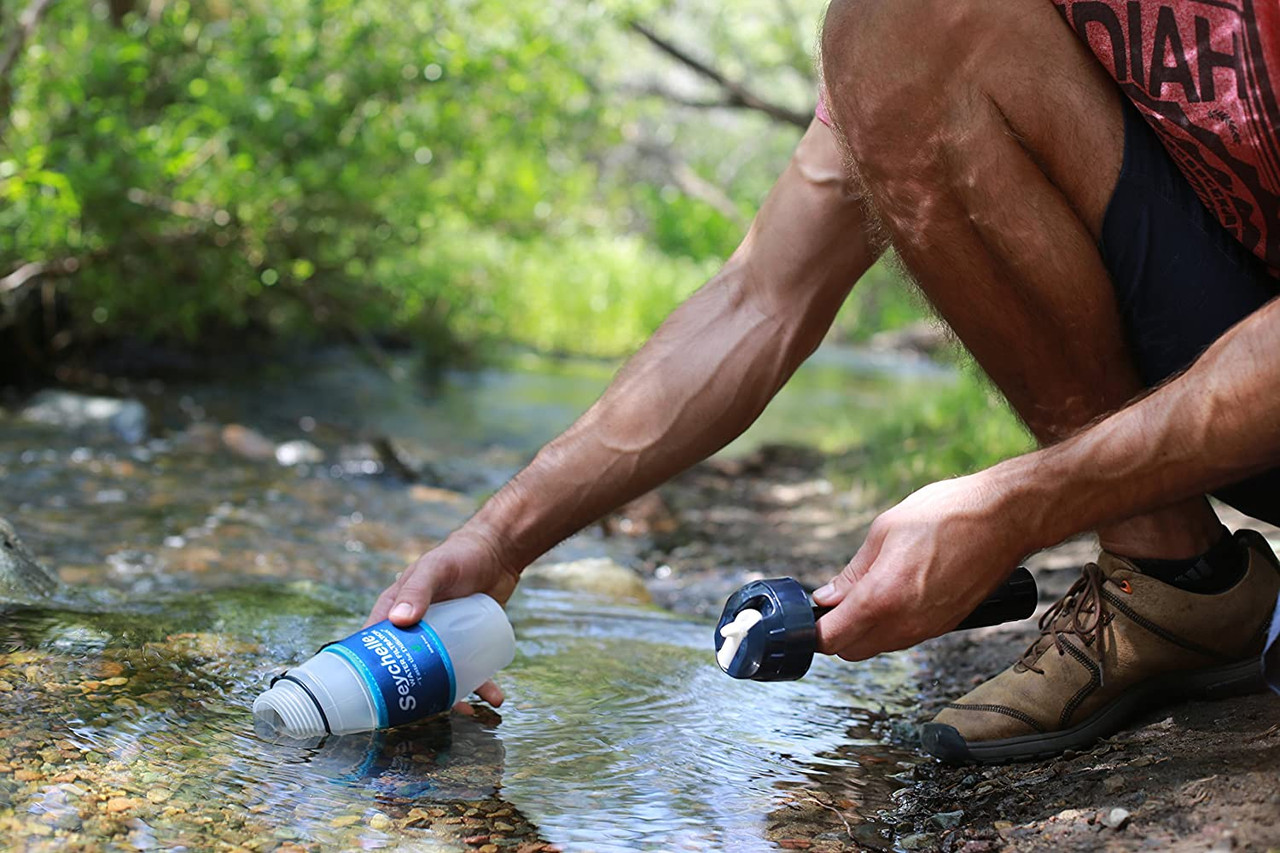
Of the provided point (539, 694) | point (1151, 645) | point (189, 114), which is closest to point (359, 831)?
point (539, 694)

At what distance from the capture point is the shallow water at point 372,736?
1.52 metres

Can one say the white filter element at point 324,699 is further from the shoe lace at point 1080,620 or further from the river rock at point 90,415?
the river rock at point 90,415

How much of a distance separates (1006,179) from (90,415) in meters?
4.72

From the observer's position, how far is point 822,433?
6996mm

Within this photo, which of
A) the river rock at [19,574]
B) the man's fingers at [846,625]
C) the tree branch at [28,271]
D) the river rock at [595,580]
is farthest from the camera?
the tree branch at [28,271]

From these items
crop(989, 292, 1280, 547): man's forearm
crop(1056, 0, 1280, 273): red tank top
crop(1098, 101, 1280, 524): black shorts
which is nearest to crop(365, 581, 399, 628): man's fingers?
crop(989, 292, 1280, 547): man's forearm

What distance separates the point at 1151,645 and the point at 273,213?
489 centimetres

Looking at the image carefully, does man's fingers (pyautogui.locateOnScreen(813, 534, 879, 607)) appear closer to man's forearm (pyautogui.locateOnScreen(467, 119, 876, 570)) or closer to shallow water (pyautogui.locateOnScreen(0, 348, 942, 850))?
shallow water (pyautogui.locateOnScreen(0, 348, 942, 850))

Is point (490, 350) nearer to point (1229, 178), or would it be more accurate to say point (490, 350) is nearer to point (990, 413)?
point (990, 413)

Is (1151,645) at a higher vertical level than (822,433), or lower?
higher

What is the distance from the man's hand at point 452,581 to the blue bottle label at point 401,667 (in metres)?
0.03

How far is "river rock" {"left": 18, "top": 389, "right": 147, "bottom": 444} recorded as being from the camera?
5289mm

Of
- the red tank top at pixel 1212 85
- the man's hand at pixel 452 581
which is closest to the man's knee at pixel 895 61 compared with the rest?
the red tank top at pixel 1212 85

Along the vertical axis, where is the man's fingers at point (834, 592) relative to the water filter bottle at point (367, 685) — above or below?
above
